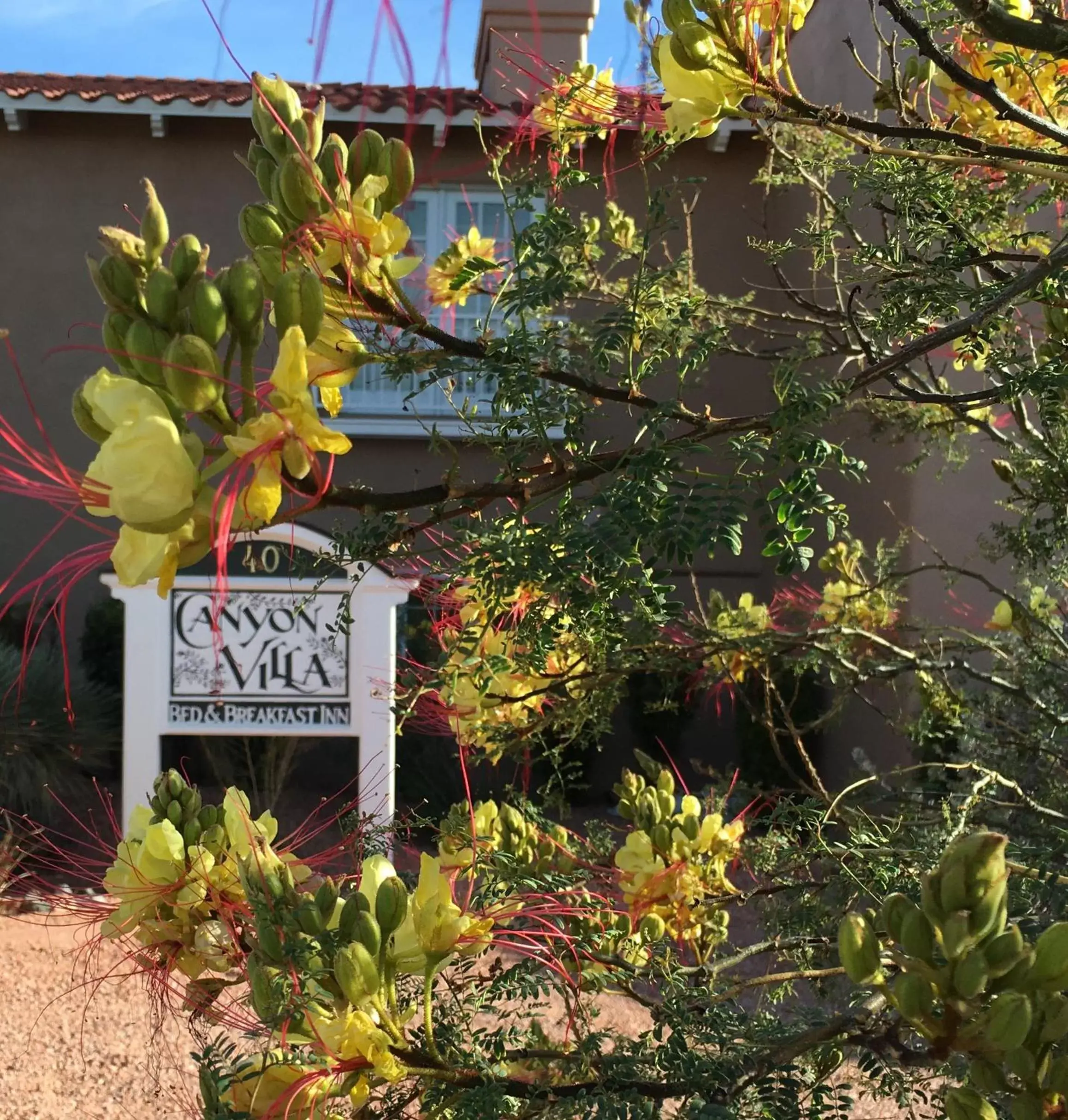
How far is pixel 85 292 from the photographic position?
25.5 ft

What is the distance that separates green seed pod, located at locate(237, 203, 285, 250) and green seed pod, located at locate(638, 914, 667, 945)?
45.1 inches

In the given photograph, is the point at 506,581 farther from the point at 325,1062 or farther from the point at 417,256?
the point at 325,1062

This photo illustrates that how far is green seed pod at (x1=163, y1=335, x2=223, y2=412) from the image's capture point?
0.76 m

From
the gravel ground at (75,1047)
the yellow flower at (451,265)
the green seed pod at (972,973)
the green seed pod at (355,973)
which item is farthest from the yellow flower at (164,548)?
the gravel ground at (75,1047)

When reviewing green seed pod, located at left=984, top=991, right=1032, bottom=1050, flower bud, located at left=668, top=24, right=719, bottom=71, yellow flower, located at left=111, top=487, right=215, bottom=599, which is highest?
flower bud, located at left=668, top=24, right=719, bottom=71

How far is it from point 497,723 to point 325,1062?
4.19 ft

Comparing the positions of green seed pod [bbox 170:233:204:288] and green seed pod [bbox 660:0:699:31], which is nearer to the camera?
green seed pod [bbox 170:233:204:288]

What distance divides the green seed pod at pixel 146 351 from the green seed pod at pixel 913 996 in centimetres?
67

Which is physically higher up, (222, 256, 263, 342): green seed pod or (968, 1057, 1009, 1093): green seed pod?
(222, 256, 263, 342): green seed pod

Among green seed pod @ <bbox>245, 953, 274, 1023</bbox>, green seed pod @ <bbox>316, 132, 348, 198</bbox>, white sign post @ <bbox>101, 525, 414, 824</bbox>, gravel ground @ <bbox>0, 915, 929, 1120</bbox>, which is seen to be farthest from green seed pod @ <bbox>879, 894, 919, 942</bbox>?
white sign post @ <bbox>101, 525, 414, 824</bbox>

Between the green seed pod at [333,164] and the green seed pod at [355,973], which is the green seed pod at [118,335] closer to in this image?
the green seed pod at [333,164]

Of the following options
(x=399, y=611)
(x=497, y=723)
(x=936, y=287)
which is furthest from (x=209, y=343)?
(x=399, y=611)

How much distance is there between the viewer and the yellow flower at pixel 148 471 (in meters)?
0.75

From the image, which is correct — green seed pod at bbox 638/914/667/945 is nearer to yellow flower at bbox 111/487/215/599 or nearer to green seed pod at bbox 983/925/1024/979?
green seed pod at bbox 983/925/1024/979
